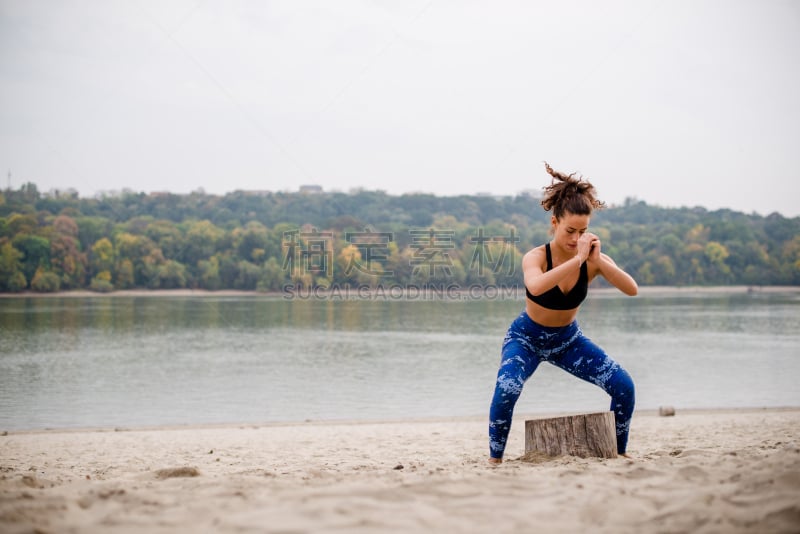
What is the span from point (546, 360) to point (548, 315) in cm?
35

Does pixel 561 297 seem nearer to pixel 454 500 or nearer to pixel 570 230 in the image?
pixel 570 230

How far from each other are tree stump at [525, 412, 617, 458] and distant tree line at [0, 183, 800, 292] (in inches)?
3168

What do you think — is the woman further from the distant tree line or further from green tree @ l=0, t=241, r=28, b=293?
green tree @ l=0, t=241, r=28, b=293

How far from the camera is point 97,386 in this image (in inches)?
825

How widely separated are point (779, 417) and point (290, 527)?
12502 millimetres

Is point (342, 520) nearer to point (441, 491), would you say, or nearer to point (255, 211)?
point (441, 491)

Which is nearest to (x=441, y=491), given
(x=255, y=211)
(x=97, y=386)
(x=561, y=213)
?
(x=561, y=213)

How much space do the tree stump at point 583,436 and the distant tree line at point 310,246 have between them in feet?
264

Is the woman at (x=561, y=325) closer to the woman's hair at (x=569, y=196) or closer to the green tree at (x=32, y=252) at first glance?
the woman's hair at (x=569, y=196)

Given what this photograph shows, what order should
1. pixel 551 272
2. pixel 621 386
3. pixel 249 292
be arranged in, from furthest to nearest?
1. pixel 249 292
2. pixel 621 386
3. pixel 551 272

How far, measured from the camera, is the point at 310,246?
306 ft

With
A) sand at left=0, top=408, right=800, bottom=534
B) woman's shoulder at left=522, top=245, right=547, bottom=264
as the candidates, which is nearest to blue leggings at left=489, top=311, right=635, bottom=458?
sand at left=0, top=408, right=800, bottom=534

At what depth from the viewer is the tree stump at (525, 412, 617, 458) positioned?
546 cm

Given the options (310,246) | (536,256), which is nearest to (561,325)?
(536,256)
